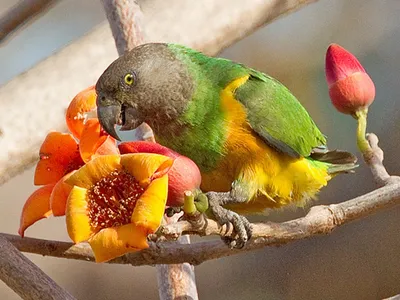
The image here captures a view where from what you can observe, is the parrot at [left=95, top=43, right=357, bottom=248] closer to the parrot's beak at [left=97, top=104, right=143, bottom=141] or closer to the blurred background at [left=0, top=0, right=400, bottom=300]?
the parrot's beak at [left=97, top=104, right=143, bottom=141]

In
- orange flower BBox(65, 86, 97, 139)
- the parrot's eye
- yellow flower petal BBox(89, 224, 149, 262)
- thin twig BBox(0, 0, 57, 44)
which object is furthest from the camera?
thin twig BBox(0, 0, 57, 44)

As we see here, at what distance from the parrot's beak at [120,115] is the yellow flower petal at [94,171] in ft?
1.35

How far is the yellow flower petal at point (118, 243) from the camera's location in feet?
3.34

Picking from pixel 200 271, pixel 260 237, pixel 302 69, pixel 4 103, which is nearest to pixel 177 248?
pixel 260 237

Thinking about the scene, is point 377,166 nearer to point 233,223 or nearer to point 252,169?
point 252,169

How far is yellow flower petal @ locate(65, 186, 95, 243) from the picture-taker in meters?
1.05

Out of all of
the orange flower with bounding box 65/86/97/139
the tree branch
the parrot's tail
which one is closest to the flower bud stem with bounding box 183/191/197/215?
the orange flower with bounding box 65/86/97/139

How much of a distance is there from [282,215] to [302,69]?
117cm

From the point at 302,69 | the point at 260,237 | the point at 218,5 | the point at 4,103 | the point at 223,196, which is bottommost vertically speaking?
the point at 260,237

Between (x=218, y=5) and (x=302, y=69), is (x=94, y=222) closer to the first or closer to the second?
(x=218, y=5)

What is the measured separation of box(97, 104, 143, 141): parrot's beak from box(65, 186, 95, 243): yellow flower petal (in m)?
0.43

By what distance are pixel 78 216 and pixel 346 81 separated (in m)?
0.86

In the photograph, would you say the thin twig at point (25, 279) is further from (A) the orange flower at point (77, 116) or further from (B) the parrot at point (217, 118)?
(B) the parrot at point (217, 118)

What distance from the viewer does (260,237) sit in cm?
137
